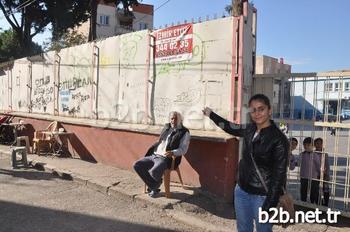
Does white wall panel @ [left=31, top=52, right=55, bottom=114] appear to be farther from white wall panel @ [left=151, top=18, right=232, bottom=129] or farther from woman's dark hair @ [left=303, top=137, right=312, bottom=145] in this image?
woman's dark hair @ [left=303, top=137, right=312, bottom=145]

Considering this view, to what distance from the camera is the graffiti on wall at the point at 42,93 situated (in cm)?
1291

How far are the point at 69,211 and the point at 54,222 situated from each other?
51 cm

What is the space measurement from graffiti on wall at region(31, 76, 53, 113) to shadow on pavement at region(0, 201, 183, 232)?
682cm

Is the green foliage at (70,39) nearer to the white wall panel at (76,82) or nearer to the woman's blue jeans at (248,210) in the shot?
the white wall panel at (76,82)

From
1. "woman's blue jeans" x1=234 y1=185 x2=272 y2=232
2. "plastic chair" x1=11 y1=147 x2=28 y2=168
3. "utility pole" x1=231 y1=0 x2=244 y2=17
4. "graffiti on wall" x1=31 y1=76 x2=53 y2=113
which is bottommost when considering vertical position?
"plastic chair" x1=11 y1=147 x2=28 y2=168

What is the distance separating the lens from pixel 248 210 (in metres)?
3.90

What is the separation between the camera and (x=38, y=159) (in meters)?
10.4

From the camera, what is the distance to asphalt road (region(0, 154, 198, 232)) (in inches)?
228

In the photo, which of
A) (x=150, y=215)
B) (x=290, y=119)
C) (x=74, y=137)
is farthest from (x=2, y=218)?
(x=74, y=137)

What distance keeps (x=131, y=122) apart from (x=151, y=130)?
3.43 ft

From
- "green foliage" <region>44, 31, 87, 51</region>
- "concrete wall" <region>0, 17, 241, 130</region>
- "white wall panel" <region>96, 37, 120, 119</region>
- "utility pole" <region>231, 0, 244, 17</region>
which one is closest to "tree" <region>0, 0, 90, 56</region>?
"green foliage" <region>44, 31, 87, 51</region>

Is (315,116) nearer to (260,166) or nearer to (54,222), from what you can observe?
(260,166)

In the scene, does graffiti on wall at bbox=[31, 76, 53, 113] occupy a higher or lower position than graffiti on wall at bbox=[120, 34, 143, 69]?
lower

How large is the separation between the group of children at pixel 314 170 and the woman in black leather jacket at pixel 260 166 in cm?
249
